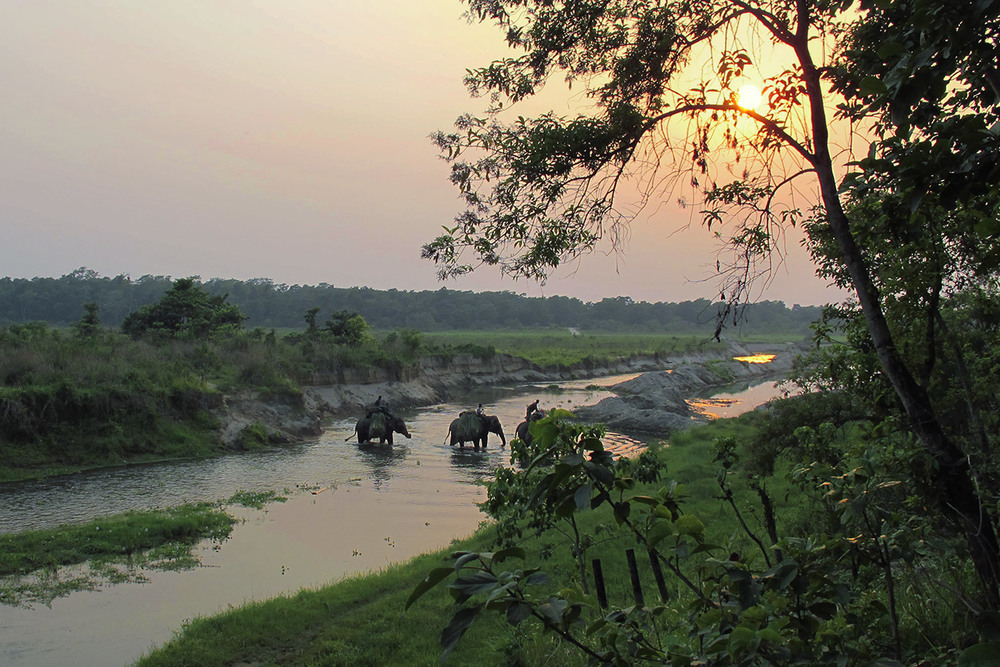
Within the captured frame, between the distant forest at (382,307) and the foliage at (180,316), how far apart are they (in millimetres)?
59833

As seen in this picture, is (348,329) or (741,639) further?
(348,329)

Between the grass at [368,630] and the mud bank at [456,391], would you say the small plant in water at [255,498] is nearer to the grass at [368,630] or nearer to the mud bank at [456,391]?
the grass at [368,630]

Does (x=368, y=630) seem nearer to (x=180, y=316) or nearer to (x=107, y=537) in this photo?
(x=107, y=537)

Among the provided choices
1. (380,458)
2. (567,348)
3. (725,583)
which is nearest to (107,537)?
(380,458)

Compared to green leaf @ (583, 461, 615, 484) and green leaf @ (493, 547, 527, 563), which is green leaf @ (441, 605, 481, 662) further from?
green leaf @ (583, 461, 615, 484)

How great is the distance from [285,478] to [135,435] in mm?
7426

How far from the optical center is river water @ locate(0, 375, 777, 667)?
35.6ft

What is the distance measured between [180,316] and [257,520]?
101ft

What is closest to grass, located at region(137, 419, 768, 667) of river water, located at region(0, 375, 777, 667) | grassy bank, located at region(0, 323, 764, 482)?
river water, located at region(0, 375, 777, 667)

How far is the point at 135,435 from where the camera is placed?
26453 millimetres

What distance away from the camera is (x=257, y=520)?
1788 centimetres

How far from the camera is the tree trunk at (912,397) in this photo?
3.85 metres

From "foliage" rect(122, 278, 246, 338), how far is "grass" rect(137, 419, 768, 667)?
34.6 meters

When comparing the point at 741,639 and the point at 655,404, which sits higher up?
the point at 741,639
